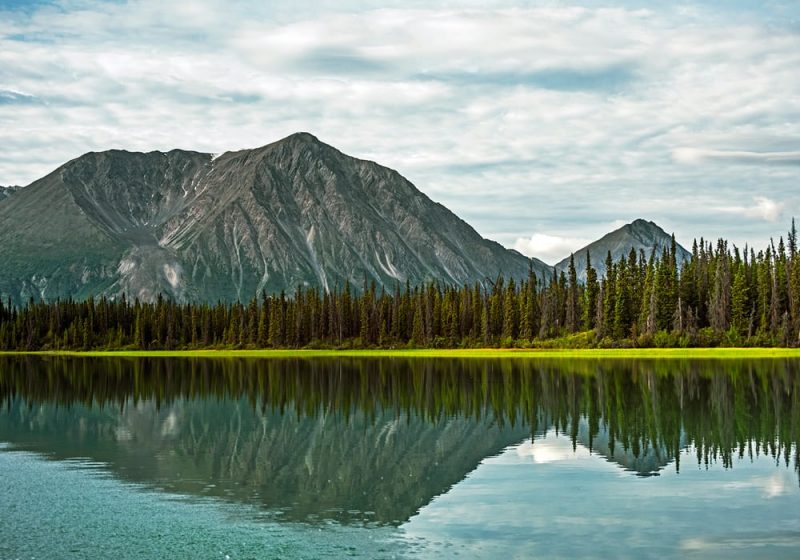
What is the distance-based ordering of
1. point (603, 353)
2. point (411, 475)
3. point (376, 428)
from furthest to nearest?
1. point (603, 353)
2. point (376, 428)
3. point (411, 475)

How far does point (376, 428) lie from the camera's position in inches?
1983

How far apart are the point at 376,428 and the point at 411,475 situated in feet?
49.8

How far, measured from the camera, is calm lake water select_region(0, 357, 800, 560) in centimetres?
2430

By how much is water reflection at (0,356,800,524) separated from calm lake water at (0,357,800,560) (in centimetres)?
21

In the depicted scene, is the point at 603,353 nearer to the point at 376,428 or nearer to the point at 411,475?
the point at 376,428

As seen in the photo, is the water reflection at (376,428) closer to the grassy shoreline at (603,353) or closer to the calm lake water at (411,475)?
the calm lake water at (411,475)

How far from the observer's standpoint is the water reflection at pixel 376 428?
34.1 meters

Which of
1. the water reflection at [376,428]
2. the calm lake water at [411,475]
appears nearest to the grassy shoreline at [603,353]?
the water reflection at [376,428]

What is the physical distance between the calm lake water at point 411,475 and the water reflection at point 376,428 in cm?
21

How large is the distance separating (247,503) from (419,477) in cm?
817

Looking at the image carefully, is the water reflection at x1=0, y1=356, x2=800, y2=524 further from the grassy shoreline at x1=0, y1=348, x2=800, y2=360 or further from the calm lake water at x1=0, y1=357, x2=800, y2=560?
the grassy shoreline at x1=0, y1=348, x2=800, y2=360

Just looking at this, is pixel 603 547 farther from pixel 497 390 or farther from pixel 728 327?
pixel 728 327

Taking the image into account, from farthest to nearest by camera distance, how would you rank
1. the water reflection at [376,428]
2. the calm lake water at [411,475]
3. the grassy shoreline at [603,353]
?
the grassy shoreline at [603,353] < the water reflection at [376,428] < the calm lake water at [411,475]

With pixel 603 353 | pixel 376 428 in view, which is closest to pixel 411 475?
pixel 376 428
